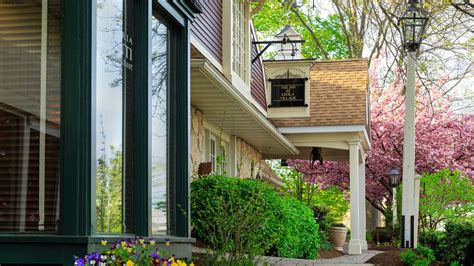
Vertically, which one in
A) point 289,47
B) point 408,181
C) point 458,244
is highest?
point 289,47

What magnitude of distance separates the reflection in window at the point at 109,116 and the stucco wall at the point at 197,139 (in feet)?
23.3

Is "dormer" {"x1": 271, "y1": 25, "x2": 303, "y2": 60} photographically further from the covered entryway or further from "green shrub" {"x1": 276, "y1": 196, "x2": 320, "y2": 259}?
"green shrub" {"x1": 276, "y1": 196, "x2": 320, "y2": 259}

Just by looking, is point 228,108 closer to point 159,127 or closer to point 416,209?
point 416,209

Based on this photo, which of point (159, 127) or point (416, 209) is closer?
point (159, 127)

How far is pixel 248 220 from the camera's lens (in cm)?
862

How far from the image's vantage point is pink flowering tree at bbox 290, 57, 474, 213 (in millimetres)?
28875

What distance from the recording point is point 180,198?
721 centimetres

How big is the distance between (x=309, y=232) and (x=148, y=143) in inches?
377

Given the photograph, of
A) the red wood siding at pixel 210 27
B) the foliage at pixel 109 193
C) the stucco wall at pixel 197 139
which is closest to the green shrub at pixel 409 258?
the stucco wall at pixel 197 139

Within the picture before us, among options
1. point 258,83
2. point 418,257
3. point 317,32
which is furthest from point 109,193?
point 317,32

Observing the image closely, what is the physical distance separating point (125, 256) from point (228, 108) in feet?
28.4

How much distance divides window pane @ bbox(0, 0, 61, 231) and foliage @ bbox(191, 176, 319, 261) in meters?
3.64

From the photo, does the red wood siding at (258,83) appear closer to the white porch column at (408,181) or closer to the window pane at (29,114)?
A: the white porch column at (408,181)

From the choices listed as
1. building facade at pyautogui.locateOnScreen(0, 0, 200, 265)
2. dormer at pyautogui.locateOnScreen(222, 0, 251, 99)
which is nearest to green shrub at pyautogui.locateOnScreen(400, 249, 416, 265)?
dormer at pyautogui.locateOnScreen(222, 0, 251, 99)
